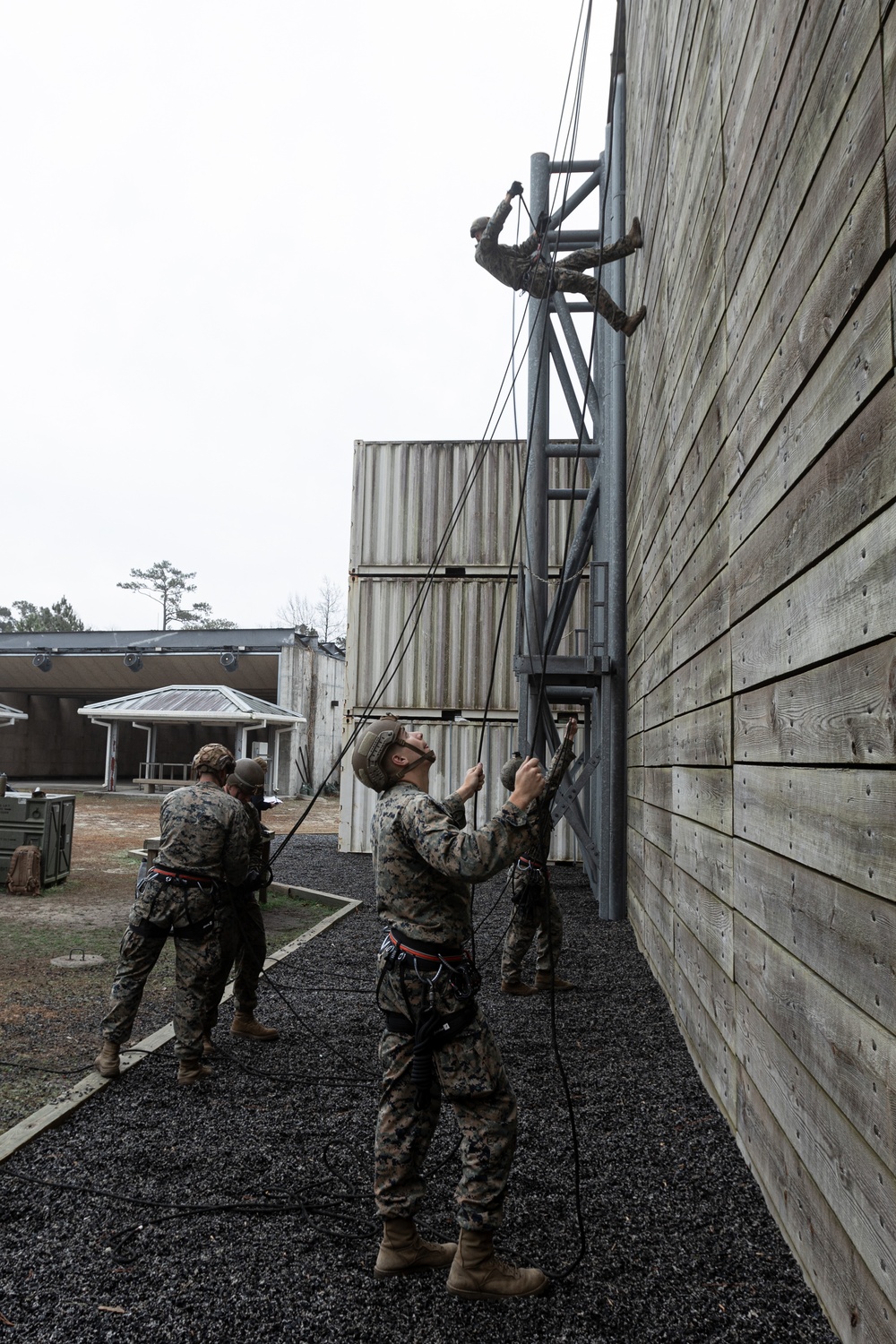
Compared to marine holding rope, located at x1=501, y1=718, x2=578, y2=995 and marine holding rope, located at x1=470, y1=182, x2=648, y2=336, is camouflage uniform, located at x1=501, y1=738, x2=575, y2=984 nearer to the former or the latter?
marine holding rope, located at x1=501, y1=718, x2=578, y2=995

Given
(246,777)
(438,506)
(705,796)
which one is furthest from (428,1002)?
(438,506)

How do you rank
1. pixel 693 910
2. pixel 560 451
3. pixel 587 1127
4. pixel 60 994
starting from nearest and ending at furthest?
1. pixel 587 1127
2. pixel 693 910
3. pixel 60 994
4. pixel 560 451

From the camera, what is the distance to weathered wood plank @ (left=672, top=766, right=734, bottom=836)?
391 centimetres

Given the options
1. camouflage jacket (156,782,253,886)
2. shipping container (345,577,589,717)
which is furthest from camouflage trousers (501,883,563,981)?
shipping container (345,577,589,717)

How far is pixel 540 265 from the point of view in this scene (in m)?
9.04

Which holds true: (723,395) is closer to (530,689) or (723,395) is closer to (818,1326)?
(818,1326)

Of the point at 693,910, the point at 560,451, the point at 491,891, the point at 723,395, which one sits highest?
the point at 560,451

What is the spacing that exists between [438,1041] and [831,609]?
1835mm

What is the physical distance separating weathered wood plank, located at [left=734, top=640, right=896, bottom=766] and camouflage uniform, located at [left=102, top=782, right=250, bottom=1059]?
307 cm

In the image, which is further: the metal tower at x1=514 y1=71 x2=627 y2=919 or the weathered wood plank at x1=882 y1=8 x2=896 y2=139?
the metal tower at x1=514 y1=71 x2=627 y2=919

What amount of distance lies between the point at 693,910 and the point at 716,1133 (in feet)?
3.72

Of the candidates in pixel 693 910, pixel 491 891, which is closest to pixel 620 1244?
pixel 693 910

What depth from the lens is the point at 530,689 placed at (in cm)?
988

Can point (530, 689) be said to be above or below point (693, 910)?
above
